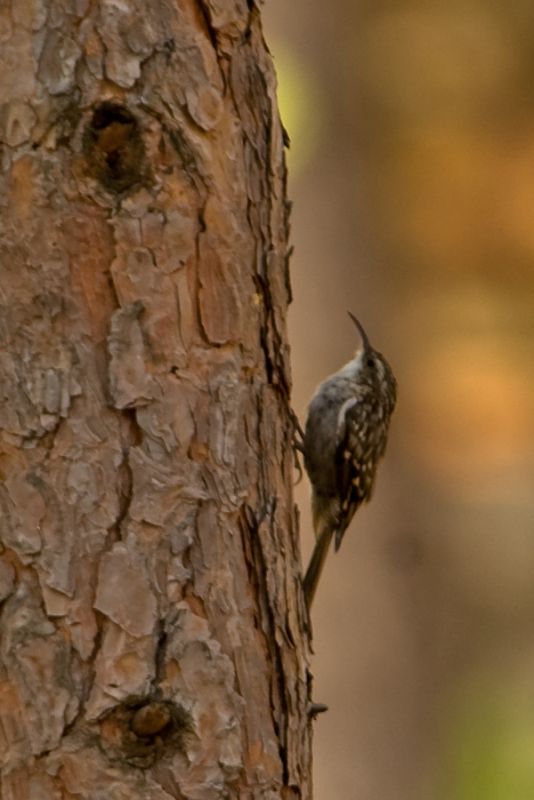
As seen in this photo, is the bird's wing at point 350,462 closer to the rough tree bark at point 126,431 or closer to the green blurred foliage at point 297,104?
the green blurred foliage at point 297,104

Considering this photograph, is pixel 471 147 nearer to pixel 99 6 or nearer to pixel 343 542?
pixel 343 542

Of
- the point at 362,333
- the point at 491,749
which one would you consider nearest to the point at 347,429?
the point at 362,333

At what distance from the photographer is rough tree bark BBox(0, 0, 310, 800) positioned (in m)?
2.14

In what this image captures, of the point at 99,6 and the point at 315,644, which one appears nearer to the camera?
the point at 99,6

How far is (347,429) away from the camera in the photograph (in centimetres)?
434

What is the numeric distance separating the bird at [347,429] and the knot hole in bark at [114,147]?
7.08 ft

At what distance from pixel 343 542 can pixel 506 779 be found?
0.79m

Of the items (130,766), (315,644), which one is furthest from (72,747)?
(315,644)

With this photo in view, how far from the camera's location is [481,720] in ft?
15.5

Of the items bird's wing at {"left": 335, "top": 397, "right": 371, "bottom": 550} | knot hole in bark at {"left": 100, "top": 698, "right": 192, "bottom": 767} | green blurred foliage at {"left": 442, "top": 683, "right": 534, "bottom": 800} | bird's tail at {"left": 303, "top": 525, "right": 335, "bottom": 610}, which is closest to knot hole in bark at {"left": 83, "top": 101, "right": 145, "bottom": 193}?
knot hole in bark at {"left": 100, "top": 698, "right": 192, "bottom": 767}

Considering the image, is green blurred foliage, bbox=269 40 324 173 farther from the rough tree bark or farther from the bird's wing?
the rough tree bark

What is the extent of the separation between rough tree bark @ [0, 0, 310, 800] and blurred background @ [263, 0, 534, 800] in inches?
80.2

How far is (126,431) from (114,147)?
399 millimetres

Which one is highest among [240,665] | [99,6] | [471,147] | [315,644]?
[99,6]
